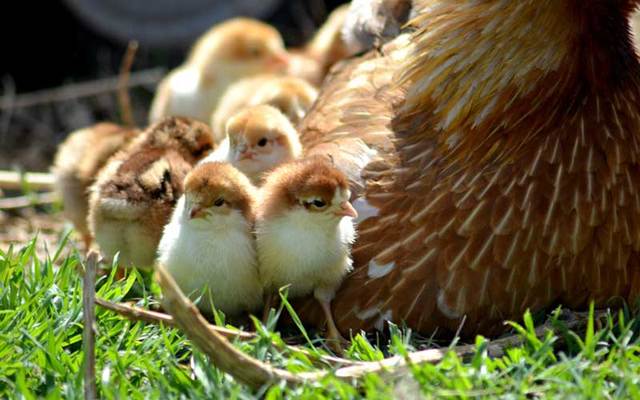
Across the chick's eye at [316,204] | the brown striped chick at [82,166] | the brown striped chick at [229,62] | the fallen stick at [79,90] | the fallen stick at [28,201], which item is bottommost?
the fallen stick at [28,201]

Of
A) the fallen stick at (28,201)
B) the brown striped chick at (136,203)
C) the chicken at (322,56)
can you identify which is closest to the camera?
the brown striped chick at (136,203)

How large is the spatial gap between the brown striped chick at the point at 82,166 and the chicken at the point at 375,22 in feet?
2.81

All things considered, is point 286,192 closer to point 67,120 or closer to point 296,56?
point 296,56

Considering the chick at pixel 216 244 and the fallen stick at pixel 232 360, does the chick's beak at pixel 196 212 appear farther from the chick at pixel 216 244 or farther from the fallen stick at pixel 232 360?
the fallen stick at pixel 232 360

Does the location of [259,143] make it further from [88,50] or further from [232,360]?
[88,50]

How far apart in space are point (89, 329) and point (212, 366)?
0.95 feet

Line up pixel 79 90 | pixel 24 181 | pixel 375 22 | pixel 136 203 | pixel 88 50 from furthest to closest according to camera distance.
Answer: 1. pixel 88 50
2. pixel 79 90
3. pixel 24 181
4. pixel 375 22
5. pixel 136 203

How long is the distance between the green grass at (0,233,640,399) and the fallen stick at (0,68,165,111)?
8.73 ft

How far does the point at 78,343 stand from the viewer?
2723 mm

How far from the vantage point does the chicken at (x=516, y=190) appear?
8.66 ft

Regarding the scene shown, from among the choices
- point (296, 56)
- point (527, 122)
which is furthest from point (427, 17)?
point (296, 56)

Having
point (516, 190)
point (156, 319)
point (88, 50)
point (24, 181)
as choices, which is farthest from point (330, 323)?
point (88, 50)

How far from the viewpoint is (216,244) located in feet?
9.20

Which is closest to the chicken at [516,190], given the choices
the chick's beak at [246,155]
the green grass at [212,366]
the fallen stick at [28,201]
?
the green grass at [212,366]
